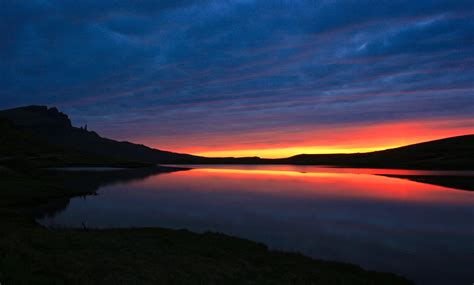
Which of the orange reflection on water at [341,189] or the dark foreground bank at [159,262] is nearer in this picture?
the dark foreground bank at [159,262]

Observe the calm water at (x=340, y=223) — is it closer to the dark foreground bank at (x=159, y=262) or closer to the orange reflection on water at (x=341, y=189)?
the orange reflection on water at (x=341, y=189)

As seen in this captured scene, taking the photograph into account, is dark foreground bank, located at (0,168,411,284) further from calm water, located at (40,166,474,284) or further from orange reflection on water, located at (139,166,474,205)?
orange reflection on water, located at (139,166,474,205)

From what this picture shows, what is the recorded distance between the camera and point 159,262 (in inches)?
763

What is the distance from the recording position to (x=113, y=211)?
47.8 m

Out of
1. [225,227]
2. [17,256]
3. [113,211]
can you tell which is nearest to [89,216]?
[113,211]

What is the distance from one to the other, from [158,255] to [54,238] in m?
7.23

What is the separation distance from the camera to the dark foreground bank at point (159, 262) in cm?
1450

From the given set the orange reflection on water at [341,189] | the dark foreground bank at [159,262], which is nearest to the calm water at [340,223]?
the orange reflection on water at [341,189]

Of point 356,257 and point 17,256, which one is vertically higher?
point 17,256

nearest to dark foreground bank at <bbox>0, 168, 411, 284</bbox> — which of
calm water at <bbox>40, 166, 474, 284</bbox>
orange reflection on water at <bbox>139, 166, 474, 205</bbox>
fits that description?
calm water at <bbox>40, 166, 474, 284</bbox>

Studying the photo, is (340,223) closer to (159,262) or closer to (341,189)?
(159,262)

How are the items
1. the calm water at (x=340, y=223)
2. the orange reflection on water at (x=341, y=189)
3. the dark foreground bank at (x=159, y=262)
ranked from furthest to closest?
the orange reflection on water at (x=341, y=189) < the calm water at (x=340, y=223) < the dark foreground bank at (x=159, y=262)

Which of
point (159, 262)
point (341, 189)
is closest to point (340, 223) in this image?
point (159, 262)

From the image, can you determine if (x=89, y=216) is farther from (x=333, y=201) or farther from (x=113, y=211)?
(x=333, y=201)
